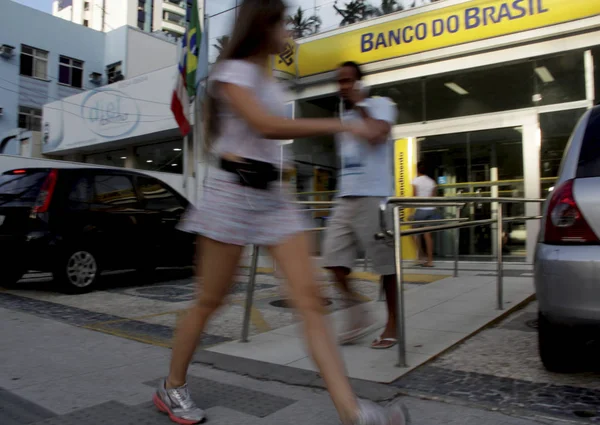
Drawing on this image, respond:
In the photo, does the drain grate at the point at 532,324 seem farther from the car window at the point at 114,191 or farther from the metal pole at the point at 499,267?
the car window at the point at 114,191

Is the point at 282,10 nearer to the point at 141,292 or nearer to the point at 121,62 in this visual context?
the point at 141,292

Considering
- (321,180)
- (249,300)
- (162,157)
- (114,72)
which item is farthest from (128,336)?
(114,72)

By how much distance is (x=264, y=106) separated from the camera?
2174 millimetres

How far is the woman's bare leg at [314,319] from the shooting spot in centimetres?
192

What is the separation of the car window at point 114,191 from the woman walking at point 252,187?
190 inches

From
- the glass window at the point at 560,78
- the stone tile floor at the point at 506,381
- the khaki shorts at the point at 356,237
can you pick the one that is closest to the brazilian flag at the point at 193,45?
the glass window at the point at 560,78

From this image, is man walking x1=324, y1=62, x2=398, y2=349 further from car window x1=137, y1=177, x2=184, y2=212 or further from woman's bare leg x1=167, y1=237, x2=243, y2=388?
car window x1=137, y1=177, x2=184, y2=212

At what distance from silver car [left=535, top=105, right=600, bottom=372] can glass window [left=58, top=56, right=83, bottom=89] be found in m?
31.7

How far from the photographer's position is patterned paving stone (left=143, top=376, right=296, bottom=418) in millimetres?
2715

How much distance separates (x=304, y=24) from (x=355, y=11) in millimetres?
1161

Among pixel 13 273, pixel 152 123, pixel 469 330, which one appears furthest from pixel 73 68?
pixel 469 330

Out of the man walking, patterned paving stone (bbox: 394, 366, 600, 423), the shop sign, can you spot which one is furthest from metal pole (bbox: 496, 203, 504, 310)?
the shop sign

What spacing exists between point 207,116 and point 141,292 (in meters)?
4.75

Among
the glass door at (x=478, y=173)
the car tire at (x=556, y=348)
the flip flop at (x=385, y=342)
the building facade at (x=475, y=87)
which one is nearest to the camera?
the car tire at (x=556, y=348)
